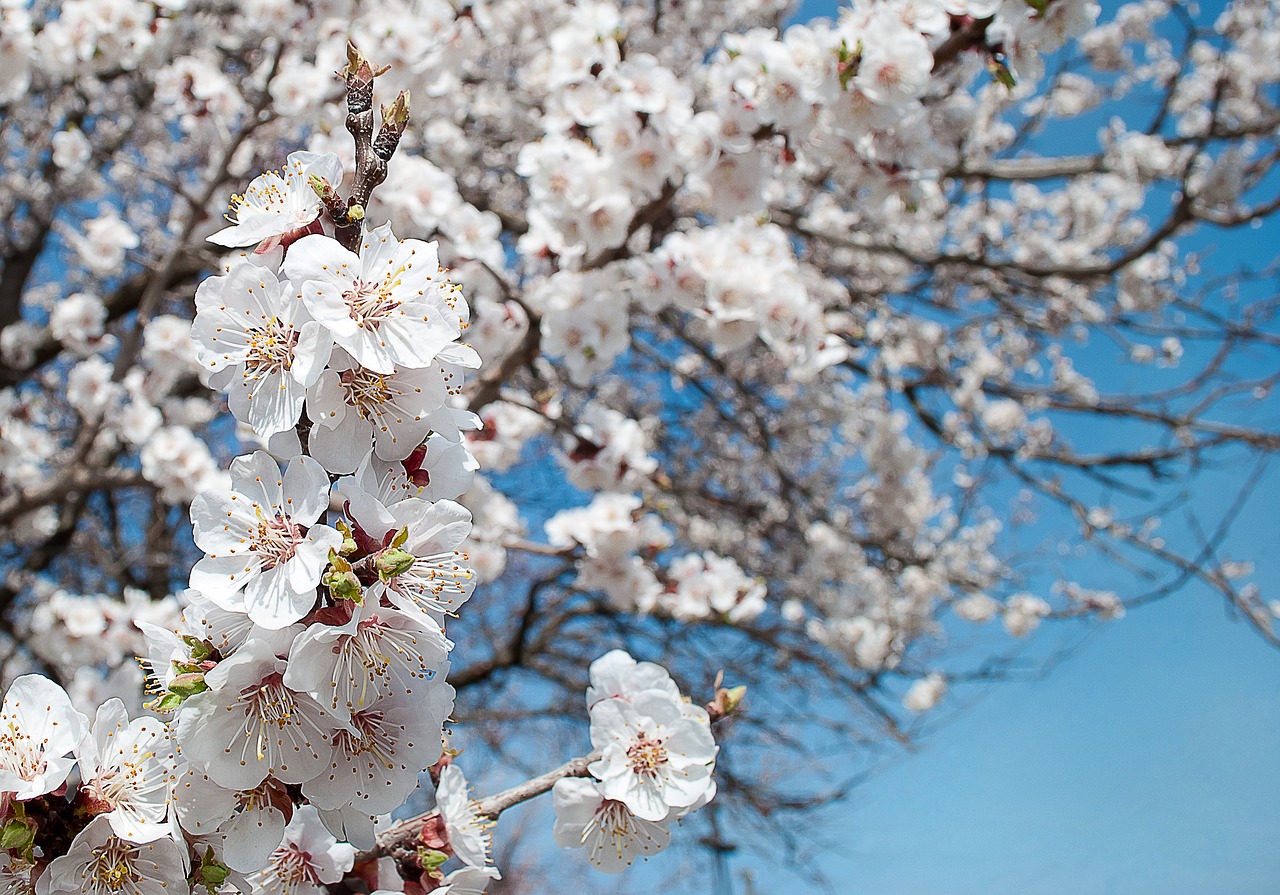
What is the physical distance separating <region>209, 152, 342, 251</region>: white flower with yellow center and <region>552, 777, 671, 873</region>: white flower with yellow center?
874mm

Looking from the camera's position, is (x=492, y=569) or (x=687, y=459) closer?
(x=492, y=569)

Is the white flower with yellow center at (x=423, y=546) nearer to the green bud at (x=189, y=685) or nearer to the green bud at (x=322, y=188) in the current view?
the green bud at (x=189, y=685)

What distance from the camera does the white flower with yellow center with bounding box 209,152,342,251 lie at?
3.35ft

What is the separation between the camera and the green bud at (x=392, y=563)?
2.79 ft

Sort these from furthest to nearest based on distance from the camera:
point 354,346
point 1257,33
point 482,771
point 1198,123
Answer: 1. point 482,771
2. point 1198,123
3. point 1257,33
4. point 354,346

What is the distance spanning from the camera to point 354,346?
35.7 inches

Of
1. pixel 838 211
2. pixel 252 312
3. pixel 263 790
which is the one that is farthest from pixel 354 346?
pixel 838 211

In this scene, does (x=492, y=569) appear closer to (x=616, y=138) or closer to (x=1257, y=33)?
(x=616, y=138)

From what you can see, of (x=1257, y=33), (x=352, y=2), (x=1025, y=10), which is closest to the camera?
(x=1025, y=10)

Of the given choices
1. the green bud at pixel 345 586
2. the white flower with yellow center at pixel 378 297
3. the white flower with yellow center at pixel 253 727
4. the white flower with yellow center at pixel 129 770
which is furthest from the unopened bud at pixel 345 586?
the white flower with yellow center at pixel 129 770

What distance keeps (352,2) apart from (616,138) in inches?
81.5

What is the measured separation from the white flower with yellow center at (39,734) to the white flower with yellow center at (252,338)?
0.44 m

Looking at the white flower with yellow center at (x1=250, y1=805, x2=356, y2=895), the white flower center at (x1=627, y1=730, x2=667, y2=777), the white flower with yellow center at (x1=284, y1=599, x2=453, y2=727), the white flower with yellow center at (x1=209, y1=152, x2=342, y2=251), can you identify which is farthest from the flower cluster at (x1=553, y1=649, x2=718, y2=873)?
the white flower with yellow center at (x1=209, y1=152, x2=342, y2=251)

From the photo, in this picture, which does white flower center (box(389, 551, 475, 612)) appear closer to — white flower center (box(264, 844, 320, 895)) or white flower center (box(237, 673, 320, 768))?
white flower center (box(237, 673, 320, 768))
